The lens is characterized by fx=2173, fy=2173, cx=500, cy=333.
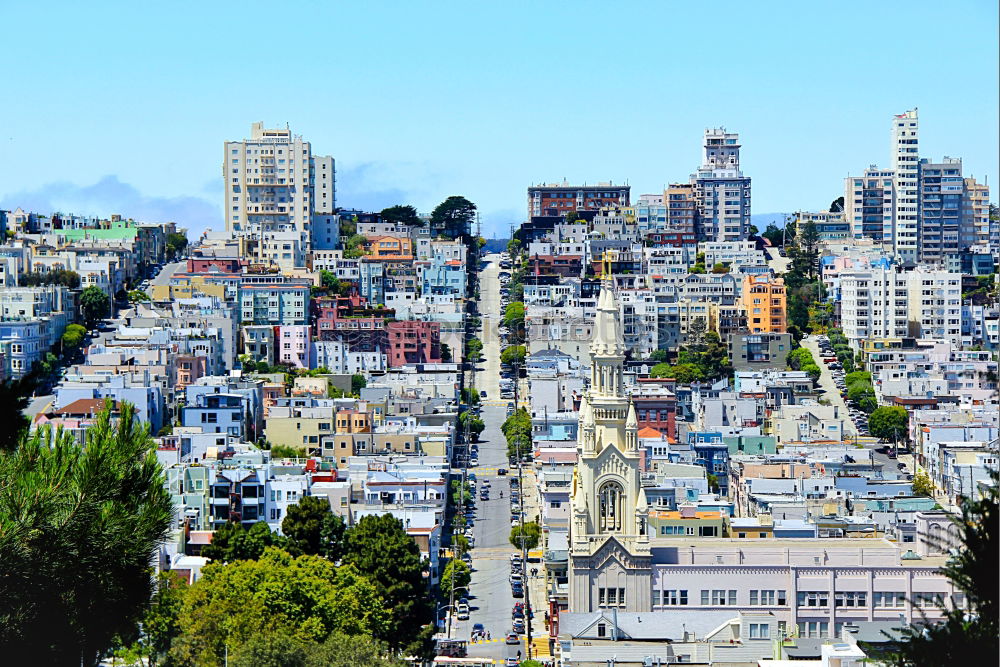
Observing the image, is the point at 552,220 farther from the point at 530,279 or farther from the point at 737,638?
the point at 737,638

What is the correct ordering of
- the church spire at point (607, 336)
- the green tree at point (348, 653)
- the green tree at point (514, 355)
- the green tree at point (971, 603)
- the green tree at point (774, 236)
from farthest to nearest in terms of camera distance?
the green tree at point (774, 236)
the green tree at point (514, 355)
the church spire at point (607, 336)
the green tree at point (348, 653)
the green tree at point (971, 603)

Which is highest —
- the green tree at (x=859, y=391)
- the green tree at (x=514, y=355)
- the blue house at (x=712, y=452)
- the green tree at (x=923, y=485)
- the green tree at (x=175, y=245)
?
the green tree at (x=175, y=245)

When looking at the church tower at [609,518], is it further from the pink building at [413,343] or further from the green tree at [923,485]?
the pink building at [413,343]

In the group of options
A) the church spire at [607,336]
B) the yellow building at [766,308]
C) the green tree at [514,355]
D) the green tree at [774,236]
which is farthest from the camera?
the green tree at [774,236]

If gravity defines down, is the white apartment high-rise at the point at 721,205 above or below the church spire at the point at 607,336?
above

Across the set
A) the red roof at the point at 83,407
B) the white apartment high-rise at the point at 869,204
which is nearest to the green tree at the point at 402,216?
the white apartment high-rise at the point at 869,204

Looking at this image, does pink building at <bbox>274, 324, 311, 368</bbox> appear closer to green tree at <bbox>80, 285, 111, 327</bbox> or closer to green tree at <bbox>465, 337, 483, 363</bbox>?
green tree at <bbox>465, 337, 483, 363</bbox>

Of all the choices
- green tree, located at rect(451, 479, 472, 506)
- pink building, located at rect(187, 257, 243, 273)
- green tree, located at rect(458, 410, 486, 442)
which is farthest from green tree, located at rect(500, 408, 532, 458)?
pink building, located at rect(187, 257, 243, 273)

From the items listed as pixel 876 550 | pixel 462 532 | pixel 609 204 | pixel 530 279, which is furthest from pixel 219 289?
pixel 876 550

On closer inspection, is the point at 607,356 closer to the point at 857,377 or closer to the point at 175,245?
the point at 857,377
